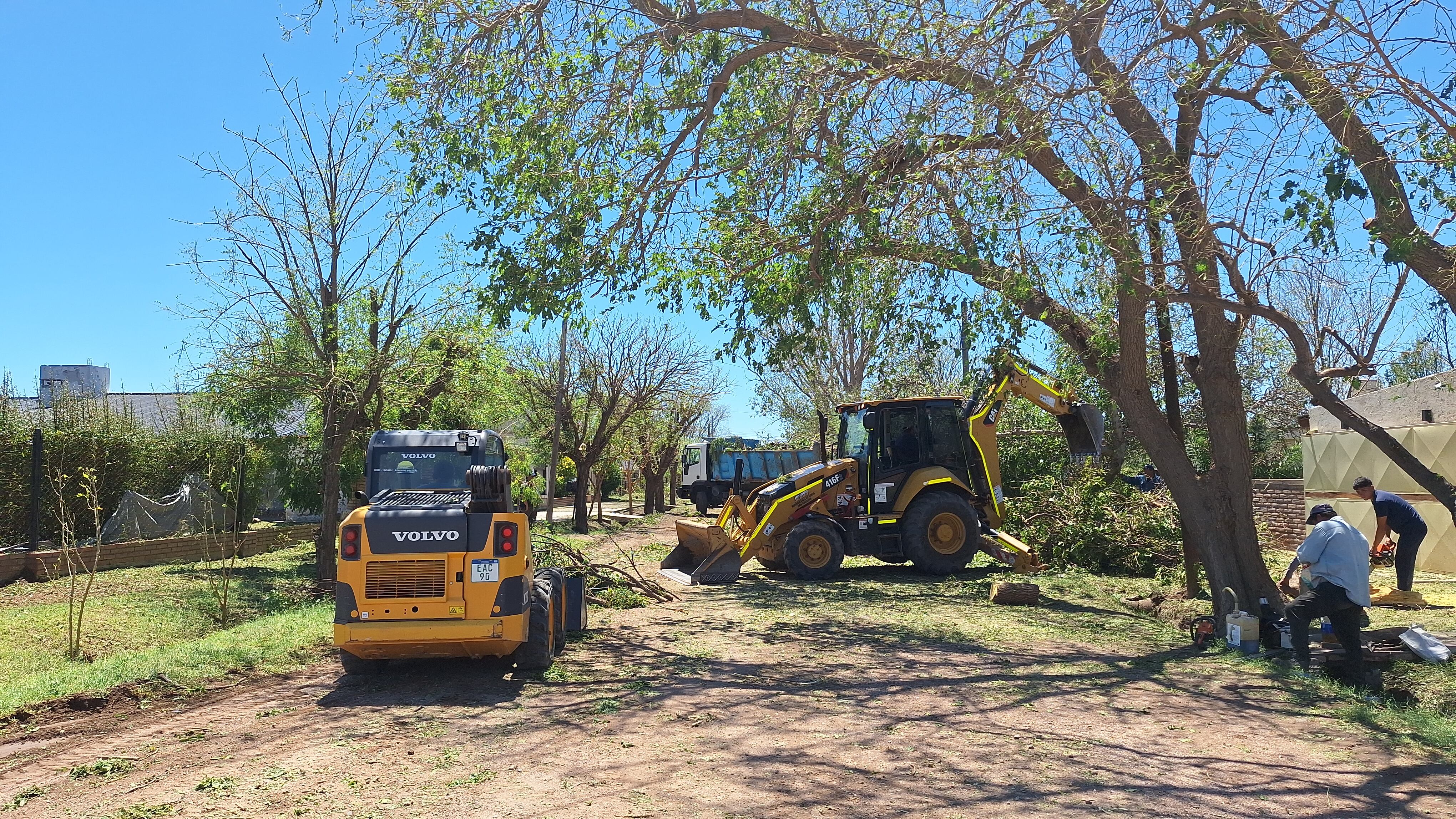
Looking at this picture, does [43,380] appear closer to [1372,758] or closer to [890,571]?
[890,571]

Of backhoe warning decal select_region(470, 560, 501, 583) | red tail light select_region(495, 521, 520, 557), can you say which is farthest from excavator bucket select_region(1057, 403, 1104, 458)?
backhoe warning decal select_region(470, 560, 501, 583)

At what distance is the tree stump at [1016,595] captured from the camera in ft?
43.8

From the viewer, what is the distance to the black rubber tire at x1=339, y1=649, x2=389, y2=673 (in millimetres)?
8828

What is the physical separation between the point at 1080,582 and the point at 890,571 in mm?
3233

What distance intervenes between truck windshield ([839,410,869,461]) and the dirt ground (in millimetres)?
6818

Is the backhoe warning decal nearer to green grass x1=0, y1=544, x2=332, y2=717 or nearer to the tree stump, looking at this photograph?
green grass x1=0, y1=544, x2=332, y2=717

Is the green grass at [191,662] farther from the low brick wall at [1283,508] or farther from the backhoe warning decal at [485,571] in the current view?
the low brick wall at [1283,508]

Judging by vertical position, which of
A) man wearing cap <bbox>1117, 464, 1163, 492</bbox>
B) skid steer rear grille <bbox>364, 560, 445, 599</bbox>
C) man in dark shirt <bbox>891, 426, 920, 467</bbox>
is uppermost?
man in dark shirt <bbox>891, 426, 920, 467</bbox>

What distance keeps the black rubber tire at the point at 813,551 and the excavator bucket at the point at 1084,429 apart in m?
3.82

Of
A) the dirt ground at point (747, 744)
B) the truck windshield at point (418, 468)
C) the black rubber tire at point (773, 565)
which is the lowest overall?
the dirt ground at point (747, 744)

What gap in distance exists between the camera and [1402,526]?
Result: 11766 mm

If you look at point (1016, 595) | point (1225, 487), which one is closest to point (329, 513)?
point (1016, 595)

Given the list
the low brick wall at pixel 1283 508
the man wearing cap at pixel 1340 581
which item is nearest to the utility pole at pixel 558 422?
the low brick wall at pixel 1283 508

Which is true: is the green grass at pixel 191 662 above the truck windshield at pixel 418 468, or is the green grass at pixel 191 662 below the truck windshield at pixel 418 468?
below
